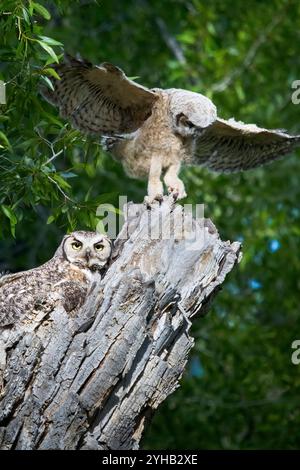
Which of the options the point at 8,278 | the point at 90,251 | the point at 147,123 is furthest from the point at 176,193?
the point at 8,278

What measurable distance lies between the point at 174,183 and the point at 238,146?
648 mm

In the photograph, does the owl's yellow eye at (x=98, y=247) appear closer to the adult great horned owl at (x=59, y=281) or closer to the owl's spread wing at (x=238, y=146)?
the adult great horned owl at (x=59, y=281)

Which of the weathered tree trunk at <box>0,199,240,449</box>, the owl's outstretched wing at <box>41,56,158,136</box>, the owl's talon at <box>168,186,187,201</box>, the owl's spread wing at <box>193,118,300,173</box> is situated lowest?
the weathered tree trunk at <box>0,199,240,449</box>

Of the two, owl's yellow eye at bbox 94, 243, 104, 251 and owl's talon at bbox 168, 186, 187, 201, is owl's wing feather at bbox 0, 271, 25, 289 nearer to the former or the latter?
owl's yellow eye at bbox 94, 243, 104, 251

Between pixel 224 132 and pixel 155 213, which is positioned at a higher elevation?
pixel 224 132

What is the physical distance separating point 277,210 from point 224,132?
3641 mm

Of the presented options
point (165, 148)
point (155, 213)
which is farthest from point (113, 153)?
point (155, 213)

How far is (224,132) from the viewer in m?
6.30

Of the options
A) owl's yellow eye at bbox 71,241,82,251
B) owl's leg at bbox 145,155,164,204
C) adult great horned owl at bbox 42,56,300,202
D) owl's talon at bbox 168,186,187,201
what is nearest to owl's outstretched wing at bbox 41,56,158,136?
adult great horned owl at bbox 42,56,300,202

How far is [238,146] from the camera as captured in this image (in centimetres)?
645

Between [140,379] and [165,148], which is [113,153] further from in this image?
[140,379]

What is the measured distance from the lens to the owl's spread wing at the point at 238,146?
6238mm

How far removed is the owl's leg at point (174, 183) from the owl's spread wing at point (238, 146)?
0.27 m

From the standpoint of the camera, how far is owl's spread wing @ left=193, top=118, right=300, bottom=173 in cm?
624
